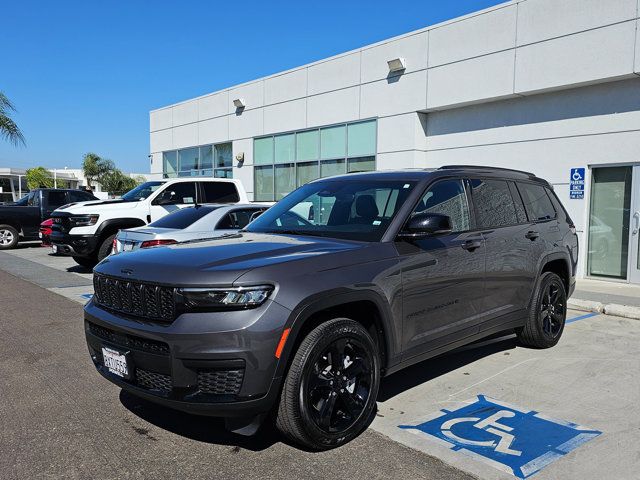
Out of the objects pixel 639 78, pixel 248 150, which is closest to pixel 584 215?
pixel 639 78

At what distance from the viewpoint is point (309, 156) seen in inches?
666

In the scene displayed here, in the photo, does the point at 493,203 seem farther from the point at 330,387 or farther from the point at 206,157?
the point at 206,157

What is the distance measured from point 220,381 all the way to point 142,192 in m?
10.0

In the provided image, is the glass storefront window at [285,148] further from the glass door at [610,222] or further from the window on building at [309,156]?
the glass door at [610,222]

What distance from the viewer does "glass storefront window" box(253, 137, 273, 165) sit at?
18.5 metres

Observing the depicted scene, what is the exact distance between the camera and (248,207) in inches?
368

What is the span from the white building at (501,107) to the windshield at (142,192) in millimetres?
5550

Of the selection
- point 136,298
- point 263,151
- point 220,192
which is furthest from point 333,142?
point 136,298

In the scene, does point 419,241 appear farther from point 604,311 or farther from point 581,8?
point 581,8

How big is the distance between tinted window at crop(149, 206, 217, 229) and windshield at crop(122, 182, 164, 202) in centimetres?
330

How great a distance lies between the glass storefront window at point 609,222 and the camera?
10523mm

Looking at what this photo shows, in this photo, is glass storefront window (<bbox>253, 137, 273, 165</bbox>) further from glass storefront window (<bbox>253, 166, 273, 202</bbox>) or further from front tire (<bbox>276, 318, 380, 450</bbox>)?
front tire (<bbox>276, 318, 380, 450</bbox>)

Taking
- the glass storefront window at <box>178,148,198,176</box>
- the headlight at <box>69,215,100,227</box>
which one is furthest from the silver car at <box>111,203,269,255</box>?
the glass storefront window at <box>178,148,198,176</box>

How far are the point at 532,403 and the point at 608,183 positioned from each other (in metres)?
7.86
